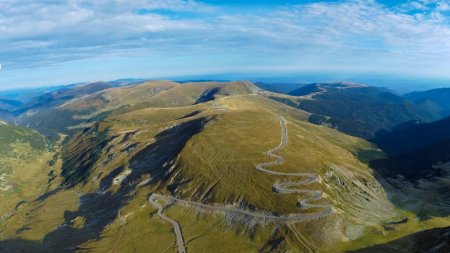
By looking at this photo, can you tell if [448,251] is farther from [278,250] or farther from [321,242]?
[278,250]

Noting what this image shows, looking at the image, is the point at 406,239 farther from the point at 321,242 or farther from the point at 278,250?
the point at 278,250

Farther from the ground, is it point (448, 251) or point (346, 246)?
point (448, 251)

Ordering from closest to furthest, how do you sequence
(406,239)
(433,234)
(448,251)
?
(448,251)
(433,234)
(406,239)

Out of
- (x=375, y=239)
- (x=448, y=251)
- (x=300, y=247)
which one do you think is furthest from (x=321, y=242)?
(x=448, y=251)

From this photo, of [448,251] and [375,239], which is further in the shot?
[375,239]

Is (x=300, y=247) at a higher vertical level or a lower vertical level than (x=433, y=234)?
lower

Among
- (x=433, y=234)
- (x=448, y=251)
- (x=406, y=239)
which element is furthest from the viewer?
(x=406, y=239)

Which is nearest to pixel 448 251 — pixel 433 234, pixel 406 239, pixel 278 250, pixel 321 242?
pixel 433 234
